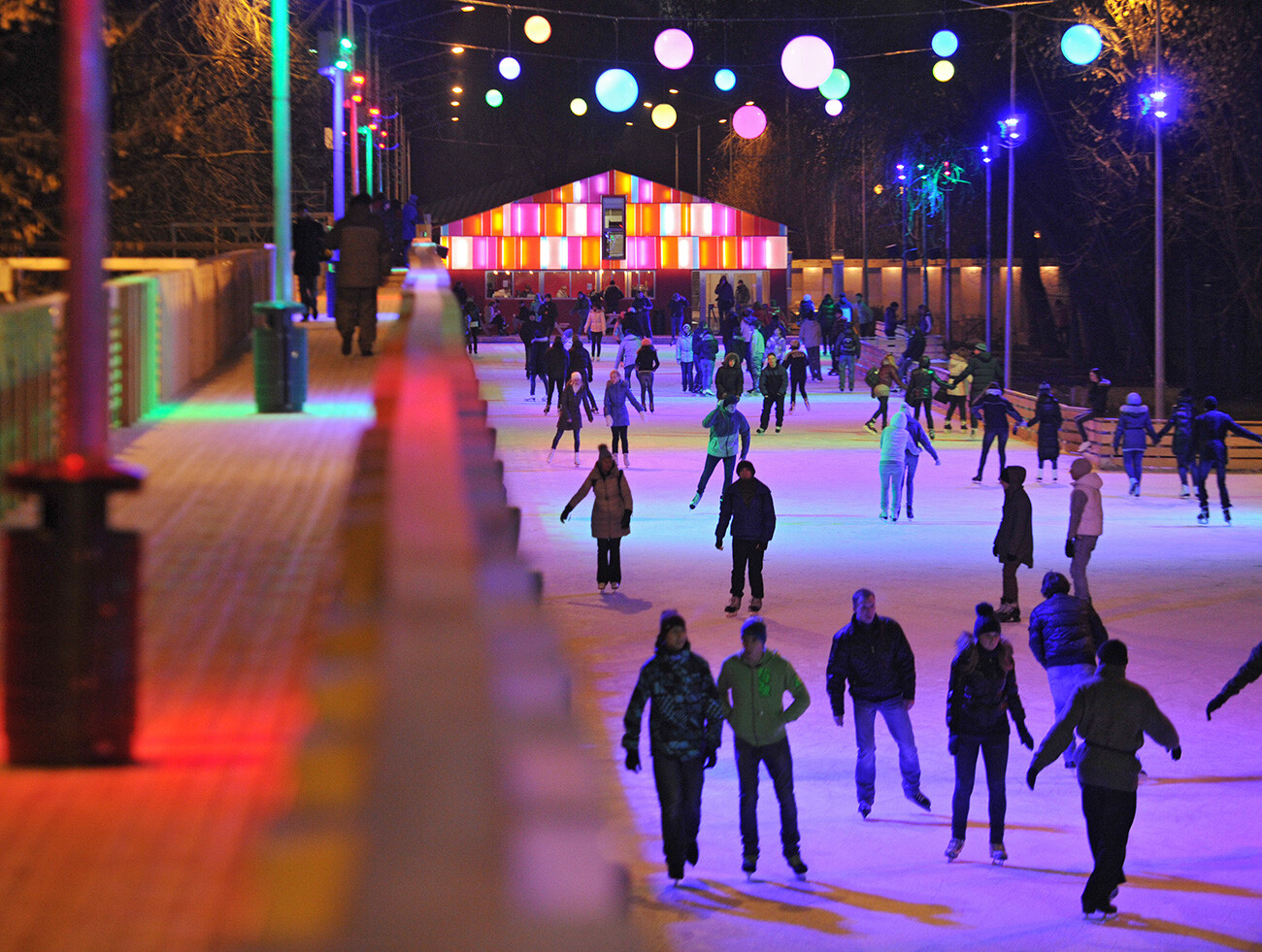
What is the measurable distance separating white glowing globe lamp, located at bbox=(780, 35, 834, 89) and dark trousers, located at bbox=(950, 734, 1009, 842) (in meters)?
16.4

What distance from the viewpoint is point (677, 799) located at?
34.9 feet

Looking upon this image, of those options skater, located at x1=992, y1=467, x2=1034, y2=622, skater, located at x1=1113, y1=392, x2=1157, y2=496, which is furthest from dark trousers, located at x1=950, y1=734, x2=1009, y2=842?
skater, located at x1=1113, y1=392, x2=1157, y2=496

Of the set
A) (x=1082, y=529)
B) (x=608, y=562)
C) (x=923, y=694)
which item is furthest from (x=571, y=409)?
(x=923, y=694)

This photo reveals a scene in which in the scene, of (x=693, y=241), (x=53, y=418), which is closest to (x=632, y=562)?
(x=53, y=418)

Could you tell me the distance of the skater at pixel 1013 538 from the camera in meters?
17.3

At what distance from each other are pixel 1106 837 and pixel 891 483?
46.3 feet

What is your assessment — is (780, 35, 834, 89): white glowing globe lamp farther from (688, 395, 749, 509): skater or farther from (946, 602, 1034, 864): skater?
(946, 602, 1034, 864): skater

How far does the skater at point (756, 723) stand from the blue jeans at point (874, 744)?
1.02 m

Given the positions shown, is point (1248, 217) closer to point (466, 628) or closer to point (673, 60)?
point (673, 60)

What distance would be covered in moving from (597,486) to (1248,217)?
106 ft

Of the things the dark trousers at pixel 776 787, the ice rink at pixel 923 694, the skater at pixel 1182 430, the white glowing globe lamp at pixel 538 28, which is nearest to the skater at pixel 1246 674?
the ice rink at pixel 923 694

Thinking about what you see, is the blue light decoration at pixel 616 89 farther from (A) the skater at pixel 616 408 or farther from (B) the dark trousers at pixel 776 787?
(B) the dark trousers at pixel 776 787

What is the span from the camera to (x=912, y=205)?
60406mm

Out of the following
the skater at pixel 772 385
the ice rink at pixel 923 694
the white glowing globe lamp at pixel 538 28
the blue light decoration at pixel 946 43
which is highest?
the white glowing globe lamp at pixel 538 28
